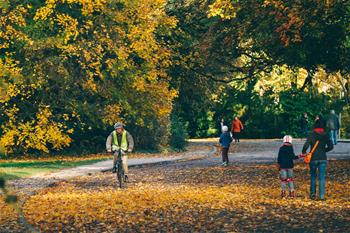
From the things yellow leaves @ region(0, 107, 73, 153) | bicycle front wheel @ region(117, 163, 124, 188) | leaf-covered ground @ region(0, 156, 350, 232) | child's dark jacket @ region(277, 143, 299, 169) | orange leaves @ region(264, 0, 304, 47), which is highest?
orange leaves @ region(264, 0, 304, 47)

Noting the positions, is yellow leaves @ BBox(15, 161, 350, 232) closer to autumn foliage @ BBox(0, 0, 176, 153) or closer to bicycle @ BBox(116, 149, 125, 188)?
bicycle @ BBox(116, 149, 125, 188)

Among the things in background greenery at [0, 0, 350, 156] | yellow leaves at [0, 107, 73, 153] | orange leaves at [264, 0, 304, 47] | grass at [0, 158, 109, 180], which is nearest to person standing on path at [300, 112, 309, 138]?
background greenery at [0, 0, 350, 156]

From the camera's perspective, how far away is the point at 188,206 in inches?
570

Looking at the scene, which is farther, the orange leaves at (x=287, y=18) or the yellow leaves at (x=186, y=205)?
the orange leaves at (x=287, y=18)

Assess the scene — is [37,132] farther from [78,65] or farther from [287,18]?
[287,18]

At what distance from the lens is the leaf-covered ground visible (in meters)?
11.4

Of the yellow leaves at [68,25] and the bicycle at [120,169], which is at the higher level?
the yellow leaves at [68,25]

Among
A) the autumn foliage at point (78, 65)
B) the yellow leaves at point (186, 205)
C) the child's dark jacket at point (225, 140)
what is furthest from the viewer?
the autumn foliage at point (78, 65)

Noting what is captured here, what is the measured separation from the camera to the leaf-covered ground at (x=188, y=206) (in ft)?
37.4

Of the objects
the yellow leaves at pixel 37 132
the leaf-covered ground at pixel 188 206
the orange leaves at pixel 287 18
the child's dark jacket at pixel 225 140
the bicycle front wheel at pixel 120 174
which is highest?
the orange leaves at pixel 287 18

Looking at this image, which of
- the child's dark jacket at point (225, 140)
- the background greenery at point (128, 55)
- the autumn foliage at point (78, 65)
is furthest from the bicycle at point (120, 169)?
the autumn foliage at point (78, 65)

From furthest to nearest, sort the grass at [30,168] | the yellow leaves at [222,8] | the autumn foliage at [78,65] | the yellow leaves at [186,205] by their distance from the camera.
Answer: the autumn foliage at [78,65]
the grass at [30,168]
the yellow leaves at [222,8]
the yellow leaves at [186,205]

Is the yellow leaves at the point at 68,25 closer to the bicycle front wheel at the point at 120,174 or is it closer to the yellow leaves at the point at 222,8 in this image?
the yellow leaves at the point at 222,8

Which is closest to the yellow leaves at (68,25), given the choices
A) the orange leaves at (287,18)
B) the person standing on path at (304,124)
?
the orange leaves at (287,18)
